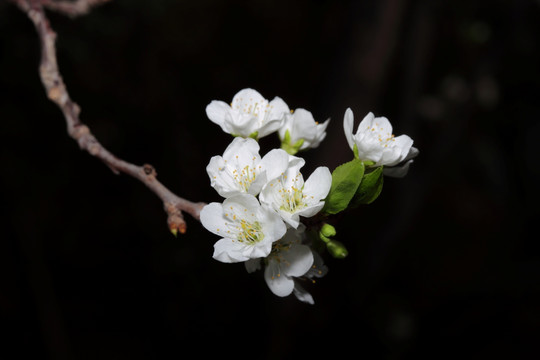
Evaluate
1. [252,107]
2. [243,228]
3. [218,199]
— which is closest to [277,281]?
[243,228]

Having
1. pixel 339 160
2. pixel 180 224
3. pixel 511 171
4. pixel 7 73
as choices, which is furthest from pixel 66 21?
pixel 511 171

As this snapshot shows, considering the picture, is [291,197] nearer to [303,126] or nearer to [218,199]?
→ [303,126]

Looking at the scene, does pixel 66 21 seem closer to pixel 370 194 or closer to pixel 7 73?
pixel 7 73

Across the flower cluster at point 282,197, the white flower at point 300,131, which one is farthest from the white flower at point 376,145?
the white flower at point 300,131

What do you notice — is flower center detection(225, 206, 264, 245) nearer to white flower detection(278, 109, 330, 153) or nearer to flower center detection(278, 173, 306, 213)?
flower center detection(278, 173, 306, 213)

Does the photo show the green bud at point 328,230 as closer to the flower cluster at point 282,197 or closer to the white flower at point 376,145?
the flower cluster at point 282,197

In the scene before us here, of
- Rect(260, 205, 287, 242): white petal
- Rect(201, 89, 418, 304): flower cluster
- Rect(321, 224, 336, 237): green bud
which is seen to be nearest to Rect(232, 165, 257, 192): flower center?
Rect(201, 89, 418, 304): flower cluster
